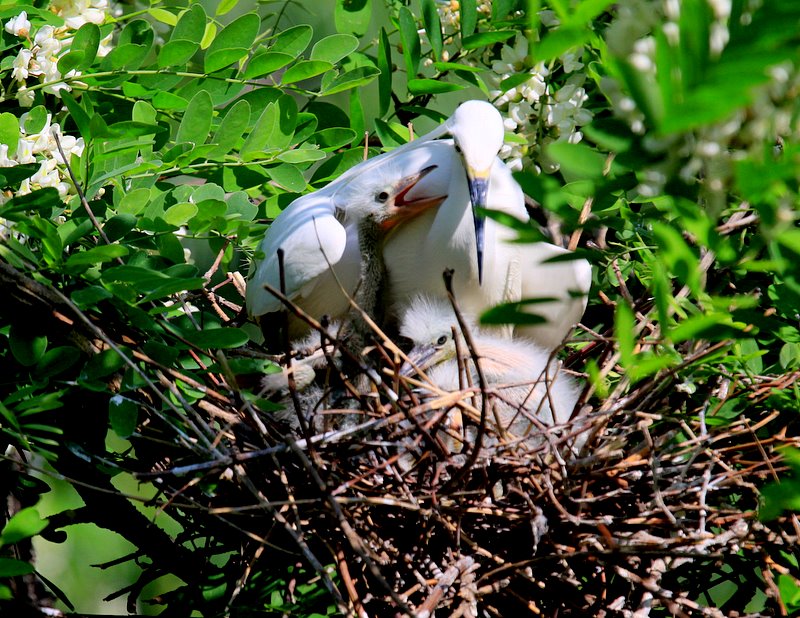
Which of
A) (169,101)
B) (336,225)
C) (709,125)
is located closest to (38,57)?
(169,101)

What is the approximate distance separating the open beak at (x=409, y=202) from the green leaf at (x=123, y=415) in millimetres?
860

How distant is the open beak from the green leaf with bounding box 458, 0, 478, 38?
361 millimetres

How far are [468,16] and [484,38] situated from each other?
0.10 metres

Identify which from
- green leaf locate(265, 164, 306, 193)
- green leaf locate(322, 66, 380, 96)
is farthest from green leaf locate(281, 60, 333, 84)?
green leaf locate(265, 164, 306, 193)

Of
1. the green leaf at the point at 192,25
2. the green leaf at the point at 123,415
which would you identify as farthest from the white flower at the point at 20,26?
the green leaf at the point at 123,415

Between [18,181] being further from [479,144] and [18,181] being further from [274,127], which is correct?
[479,144]

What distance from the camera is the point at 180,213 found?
1.69m

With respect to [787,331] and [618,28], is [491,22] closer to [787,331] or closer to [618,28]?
[787,331]

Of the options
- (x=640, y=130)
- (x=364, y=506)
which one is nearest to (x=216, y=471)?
(x=364, y=506)

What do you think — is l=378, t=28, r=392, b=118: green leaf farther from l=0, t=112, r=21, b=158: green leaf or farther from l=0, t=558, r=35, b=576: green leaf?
l=0, t=558, r=35, b=576: green leaf

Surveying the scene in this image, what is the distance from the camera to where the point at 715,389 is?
6.45 ft

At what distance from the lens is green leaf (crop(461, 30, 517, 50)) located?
2.06m

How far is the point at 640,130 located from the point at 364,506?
38.1 inches

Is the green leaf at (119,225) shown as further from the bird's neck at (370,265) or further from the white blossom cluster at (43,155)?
the bird's neck at (370,265)
